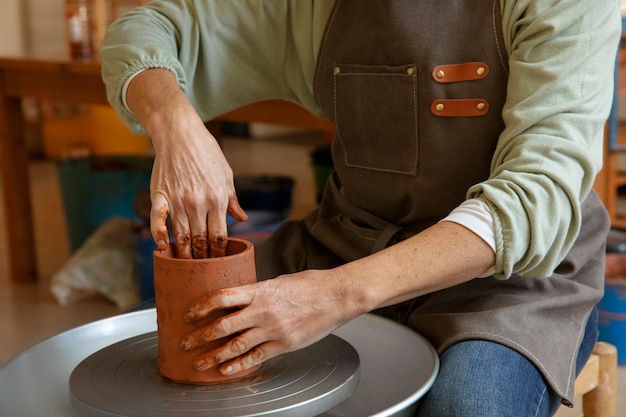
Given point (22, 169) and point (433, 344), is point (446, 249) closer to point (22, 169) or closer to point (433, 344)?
point (433, 344)

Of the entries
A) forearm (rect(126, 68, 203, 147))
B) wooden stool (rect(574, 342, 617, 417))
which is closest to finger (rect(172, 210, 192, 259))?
forearm (rect(126, 68, 203, 147))

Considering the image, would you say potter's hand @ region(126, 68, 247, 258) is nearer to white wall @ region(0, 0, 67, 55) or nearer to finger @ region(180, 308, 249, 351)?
finger @ region(180, 308, 249, 351)

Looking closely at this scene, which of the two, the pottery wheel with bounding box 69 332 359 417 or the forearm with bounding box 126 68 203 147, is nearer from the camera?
the pottery wheel with bounding box 69 332 359 417

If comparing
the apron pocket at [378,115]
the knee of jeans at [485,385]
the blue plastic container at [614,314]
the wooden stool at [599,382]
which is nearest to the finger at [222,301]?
the knee of jeans at [485,385]

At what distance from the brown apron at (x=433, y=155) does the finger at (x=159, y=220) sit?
35cm

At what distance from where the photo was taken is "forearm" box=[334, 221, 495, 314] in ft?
3.28

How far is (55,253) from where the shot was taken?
356 centimetres

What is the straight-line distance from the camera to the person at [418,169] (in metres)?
1.02

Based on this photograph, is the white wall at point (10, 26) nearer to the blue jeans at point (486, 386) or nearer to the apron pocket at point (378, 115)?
the apron pocket at point (378, 115)

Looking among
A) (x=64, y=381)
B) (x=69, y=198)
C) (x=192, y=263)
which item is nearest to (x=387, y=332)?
(x=192, y=263)

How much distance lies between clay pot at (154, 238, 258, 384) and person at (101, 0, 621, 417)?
2cm

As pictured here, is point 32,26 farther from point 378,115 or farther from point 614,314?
point 378,115

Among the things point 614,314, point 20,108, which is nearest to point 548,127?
point 614,314

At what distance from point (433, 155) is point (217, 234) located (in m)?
0.36
